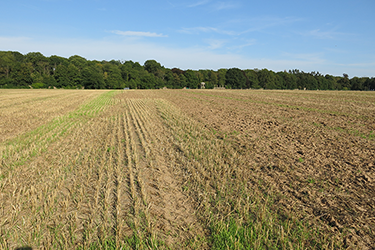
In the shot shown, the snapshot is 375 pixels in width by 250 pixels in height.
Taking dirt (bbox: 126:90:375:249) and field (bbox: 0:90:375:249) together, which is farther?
dirt (bbox: 126:90:375:249)

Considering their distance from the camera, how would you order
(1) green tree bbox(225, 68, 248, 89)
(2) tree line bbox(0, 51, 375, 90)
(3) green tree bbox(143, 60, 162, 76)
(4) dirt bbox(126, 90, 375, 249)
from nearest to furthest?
(4) dirt bbox(126, 90, 375, 249)
(2) tree line bbox(0, 51, 375, 90)
(1) green tree bbox(225, 68, 248, 89)
(3) green tree bbox(143, 60, 162, 76)

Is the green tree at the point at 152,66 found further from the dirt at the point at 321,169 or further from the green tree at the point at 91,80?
the dirt at the point at 321,169

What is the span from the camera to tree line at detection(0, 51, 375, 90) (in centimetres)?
8281

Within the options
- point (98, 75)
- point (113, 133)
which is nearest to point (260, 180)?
point (113, 133)

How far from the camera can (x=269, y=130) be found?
1227 cm

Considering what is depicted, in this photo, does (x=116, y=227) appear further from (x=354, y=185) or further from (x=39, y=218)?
(x=354, y=185)

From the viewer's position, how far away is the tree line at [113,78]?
82812mm

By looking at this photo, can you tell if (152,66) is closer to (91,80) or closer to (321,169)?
(91,80)

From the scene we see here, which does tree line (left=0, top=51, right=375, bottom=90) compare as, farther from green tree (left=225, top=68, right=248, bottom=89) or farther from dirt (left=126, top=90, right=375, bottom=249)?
dirt (left=126, top=90, right=375, bottom=249)

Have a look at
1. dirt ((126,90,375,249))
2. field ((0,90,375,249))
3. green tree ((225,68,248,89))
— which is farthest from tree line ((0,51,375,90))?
dirt ((126,90,375,249))

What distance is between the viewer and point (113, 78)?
94188 mm

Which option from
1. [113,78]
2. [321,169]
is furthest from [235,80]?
[321,169]

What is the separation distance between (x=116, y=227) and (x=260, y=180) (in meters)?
3.90

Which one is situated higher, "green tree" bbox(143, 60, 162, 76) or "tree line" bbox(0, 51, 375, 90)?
"green tree" bbox(143, 60, 162, 76)
